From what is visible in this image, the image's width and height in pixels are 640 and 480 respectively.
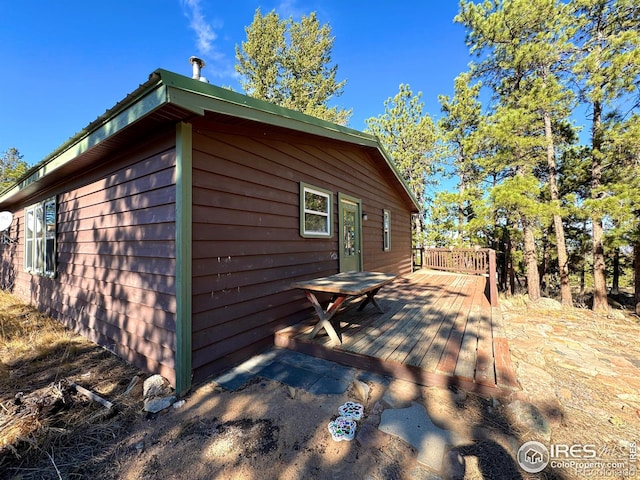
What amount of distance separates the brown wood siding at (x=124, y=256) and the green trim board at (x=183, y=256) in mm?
115

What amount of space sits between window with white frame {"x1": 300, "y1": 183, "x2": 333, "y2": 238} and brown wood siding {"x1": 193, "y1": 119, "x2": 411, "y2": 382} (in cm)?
11

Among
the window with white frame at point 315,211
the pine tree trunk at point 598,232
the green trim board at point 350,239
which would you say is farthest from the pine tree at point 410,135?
the window with white frame at point 315,211

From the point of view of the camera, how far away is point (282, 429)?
1767 mm

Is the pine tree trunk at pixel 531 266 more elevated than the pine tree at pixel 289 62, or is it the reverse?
the pine tree at pixel 289 62

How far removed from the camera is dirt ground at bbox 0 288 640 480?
4.87ft

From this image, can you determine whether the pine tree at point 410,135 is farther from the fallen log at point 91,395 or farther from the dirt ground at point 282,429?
the fallen log at point 91,395

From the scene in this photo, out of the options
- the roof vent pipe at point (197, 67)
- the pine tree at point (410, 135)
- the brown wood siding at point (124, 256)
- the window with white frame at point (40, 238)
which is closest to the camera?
the brown wood siding at point (124, 256)

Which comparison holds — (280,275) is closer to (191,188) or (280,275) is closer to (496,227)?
(191,188)

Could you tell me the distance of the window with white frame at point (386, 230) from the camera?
7434 millimetres

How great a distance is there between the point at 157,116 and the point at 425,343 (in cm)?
329

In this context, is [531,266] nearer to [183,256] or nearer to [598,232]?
[598,232]

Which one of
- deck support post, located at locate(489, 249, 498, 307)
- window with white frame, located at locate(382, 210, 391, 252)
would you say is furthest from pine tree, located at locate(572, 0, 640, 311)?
window with white frame, located at locate(382, 210, 391, 252)

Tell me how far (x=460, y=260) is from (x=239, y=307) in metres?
7.87

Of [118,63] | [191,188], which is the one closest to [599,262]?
[191,188]
